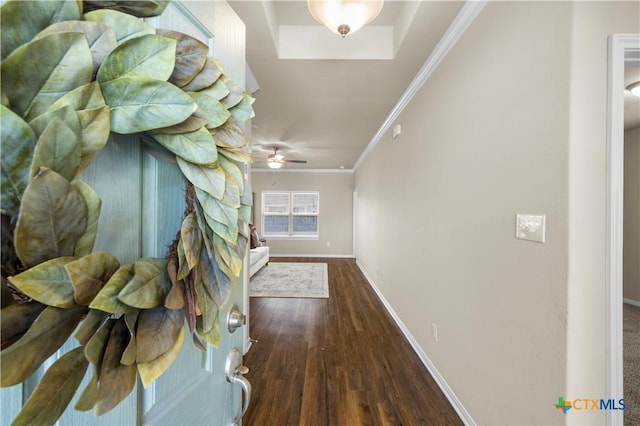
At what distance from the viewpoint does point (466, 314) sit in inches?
60.2

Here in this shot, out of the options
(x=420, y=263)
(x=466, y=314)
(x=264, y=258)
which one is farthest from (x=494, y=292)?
(x=264, y=258)

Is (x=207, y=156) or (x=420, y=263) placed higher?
(x=207, y=156)

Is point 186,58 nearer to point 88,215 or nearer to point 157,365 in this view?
point 88,215

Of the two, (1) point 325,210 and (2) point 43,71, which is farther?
(1) point 325,210

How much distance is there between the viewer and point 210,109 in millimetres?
453

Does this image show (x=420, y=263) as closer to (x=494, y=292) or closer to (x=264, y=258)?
(x=494, y=292)

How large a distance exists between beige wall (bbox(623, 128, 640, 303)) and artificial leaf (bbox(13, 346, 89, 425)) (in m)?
5.48

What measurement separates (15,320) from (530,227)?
1.53 meters

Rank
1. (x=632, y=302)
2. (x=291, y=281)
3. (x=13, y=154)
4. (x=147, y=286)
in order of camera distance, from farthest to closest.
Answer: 1. (x=291, y=281)
2. (x=632, y=302)
3. (x=147, y=286)
4. (x=13, y=154)

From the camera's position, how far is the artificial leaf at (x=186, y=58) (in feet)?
1.40

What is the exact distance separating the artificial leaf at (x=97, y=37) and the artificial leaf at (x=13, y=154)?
121 millimetres

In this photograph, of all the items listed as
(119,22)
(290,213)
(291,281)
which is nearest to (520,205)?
(119,22)

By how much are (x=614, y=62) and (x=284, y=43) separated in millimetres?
1936

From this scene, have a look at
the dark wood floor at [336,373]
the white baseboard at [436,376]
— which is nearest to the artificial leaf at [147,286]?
the dark wood floor at [336,373]
